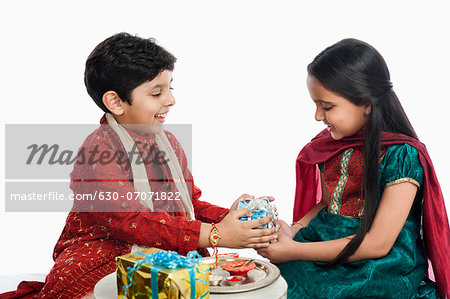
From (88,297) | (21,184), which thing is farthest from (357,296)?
(21,184)

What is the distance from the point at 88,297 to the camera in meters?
1.54

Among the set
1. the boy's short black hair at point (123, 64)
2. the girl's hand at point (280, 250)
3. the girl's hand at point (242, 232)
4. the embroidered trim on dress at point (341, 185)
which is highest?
A: the boy's short black hair at point (123, 64)

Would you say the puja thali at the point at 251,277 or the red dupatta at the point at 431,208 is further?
the red dupatta at the point at 431,208

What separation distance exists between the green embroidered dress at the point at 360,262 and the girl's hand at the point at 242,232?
0.53ft

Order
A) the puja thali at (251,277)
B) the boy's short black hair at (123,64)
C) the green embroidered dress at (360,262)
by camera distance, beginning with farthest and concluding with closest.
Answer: the boy's short black hair at (123,64) → the green embroidered dress at (360,262) → the puja thali at (251,277)

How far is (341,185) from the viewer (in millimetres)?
1761

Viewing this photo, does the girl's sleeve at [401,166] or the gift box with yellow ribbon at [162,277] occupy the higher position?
the girl's sleeve at [401,166]

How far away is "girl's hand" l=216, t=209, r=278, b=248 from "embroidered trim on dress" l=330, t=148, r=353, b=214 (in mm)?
286

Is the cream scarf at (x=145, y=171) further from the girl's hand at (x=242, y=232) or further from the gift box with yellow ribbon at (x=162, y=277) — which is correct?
the gift box with yellow ribbon at (x=162, y=277)

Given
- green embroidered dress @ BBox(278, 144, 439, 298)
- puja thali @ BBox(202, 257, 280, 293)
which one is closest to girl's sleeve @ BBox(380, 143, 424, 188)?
green embroidered dress @ BBox(278, 144, 439, 298)

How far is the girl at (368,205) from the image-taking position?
1.57 metres

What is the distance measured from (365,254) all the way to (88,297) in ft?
2.83

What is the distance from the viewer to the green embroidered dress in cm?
157

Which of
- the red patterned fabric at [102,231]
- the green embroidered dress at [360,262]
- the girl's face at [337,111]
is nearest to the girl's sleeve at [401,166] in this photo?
the green embroidered dress at [360,262]
